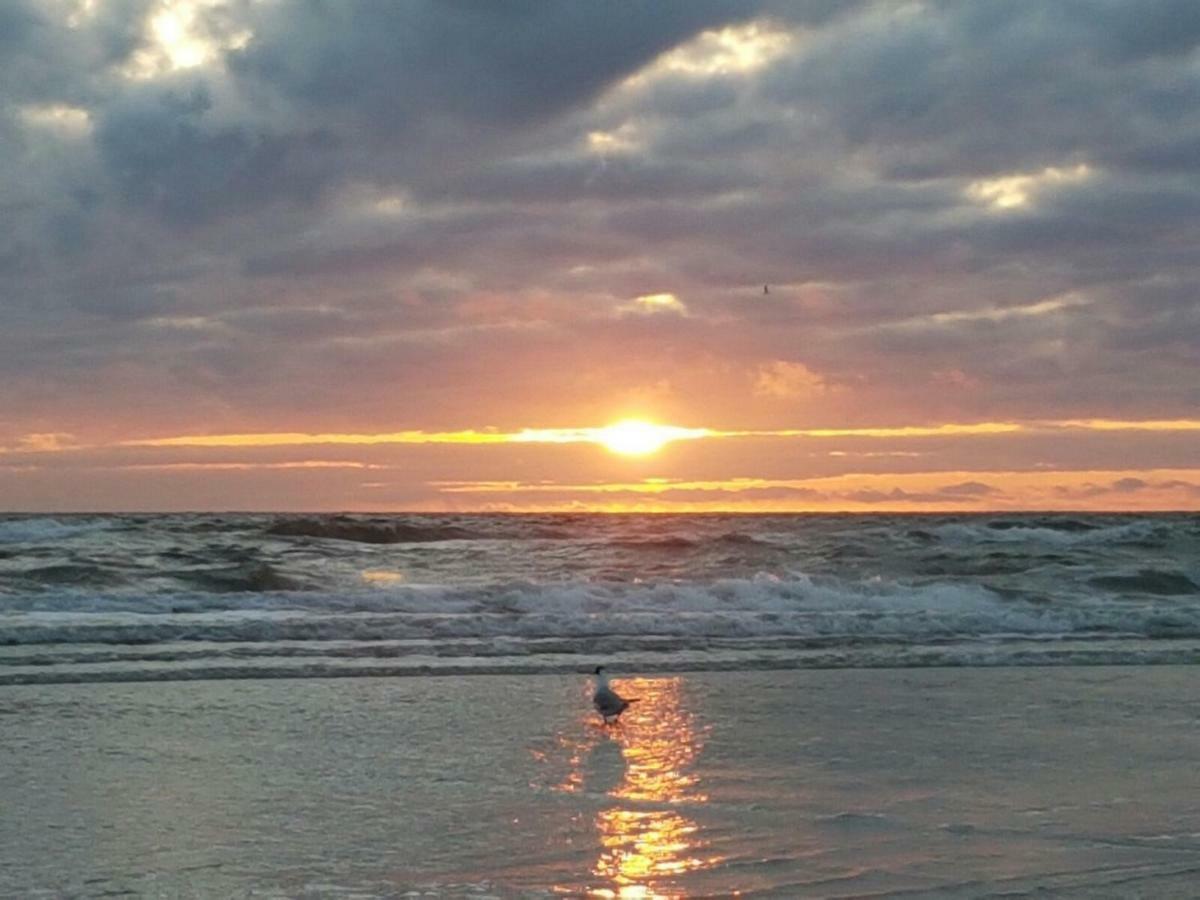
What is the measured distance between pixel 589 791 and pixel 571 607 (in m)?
12.9

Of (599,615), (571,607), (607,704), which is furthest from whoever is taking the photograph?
(571,607)

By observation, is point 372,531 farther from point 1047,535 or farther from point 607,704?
point 607,704

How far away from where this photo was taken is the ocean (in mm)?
14375

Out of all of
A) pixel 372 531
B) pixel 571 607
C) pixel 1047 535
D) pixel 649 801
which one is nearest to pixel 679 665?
pixel 649 801

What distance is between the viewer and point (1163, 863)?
20.3 feet

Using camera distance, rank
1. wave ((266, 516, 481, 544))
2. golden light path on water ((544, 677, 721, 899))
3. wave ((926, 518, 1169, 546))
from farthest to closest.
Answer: wave ((266, 516, 481, 544)) < wave ((926, 518, 1169, 546)) < golden light path on water ((544, 677, 721, 899))

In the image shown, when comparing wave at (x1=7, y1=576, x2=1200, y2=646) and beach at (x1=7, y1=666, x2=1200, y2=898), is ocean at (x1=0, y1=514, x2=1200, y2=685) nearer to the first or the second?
wave at (x1=7, y1=576, x2=1200, y2=646)

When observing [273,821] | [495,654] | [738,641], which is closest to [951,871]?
[273,821]

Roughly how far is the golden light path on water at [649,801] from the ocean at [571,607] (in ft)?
11.3

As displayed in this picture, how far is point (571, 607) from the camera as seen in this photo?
20.6 meters

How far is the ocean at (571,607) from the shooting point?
14.4 m

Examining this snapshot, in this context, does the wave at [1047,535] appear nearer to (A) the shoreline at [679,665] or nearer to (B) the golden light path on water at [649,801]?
(A) the shoreline at [679,665]

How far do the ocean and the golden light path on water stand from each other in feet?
11.3

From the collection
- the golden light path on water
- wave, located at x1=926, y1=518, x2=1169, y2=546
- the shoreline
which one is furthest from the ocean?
the golden light path on water
